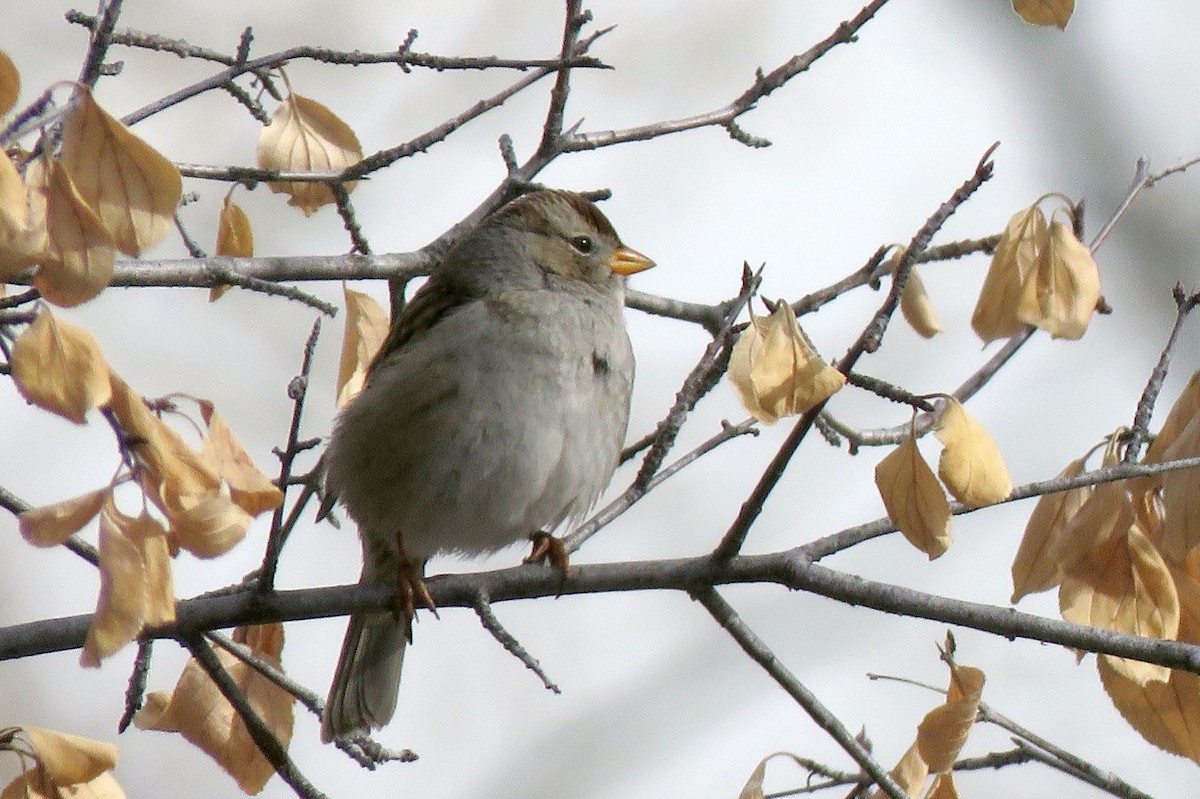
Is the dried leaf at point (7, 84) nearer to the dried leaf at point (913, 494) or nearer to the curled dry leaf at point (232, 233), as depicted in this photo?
the dried leaf at point (913, 494)

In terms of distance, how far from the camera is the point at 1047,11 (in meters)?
2.45

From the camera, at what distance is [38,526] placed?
1802mm

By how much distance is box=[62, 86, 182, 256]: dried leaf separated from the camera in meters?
1.73

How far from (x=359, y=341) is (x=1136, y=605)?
1.52m

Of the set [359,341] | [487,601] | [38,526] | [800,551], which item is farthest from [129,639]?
[359,341]

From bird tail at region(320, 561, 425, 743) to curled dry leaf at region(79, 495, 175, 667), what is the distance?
216 cm

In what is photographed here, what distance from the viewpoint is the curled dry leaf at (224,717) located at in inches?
104

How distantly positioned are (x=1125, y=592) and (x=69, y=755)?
1.62 meters

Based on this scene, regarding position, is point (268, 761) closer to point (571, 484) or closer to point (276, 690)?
point (276, 690)

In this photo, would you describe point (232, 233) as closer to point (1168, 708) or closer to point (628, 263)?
point (628, 263)

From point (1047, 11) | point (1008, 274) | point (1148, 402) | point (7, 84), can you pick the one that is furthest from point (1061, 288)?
point (7, 84)

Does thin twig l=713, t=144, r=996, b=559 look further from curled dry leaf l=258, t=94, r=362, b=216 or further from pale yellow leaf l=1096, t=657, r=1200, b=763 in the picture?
curled dry leaf l=258, t=94, r=362, b=216

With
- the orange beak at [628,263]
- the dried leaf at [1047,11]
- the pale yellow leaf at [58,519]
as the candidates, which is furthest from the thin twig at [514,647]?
the orange beak at [628,263]

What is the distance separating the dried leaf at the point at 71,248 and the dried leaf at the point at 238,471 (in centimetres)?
31
